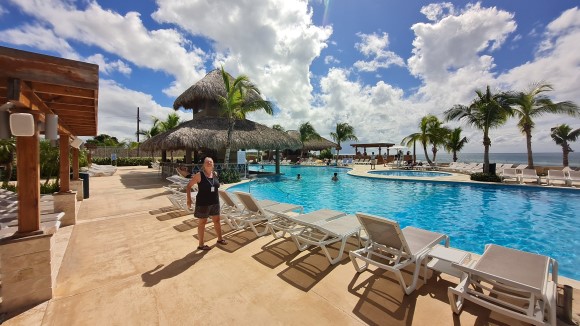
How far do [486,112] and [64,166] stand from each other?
1978 centimetres

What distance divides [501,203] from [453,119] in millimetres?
8427

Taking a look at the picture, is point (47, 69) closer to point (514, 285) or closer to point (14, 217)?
point (14, 217)

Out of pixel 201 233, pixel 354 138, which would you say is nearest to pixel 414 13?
pixel 201 233

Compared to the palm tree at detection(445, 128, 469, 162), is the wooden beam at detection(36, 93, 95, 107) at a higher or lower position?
lower

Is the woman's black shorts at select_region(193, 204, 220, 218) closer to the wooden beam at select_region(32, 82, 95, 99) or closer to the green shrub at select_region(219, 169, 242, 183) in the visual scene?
the wooden beam at select_region(32, 82, 95, 99)

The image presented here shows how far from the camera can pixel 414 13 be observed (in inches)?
402

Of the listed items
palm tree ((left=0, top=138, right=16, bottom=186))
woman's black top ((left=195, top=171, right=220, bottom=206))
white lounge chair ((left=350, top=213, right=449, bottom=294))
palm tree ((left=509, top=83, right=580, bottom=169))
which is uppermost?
palm tree ((left=509, top=83, right=580, bottom=169))

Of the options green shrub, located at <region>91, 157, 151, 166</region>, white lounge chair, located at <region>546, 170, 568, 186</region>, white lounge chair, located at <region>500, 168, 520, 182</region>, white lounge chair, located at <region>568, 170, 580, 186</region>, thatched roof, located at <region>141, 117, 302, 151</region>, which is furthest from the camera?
green shrub, located at <region>91, 157, 151, 166</region>

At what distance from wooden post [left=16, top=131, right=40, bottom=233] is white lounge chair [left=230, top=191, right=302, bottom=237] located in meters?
2.87

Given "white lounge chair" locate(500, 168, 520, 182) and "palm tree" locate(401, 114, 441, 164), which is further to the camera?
"palm tree" locate(401, 114, 441, 164)

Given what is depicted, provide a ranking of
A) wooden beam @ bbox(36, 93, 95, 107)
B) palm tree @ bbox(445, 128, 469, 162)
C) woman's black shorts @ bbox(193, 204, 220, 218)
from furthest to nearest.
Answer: palm tree @ bbox(445, 128, 469, 162), woman's black shorts @ bbox(193, 204, 220, 218), wooden beam @ bbox(36, 93, 95, 107)

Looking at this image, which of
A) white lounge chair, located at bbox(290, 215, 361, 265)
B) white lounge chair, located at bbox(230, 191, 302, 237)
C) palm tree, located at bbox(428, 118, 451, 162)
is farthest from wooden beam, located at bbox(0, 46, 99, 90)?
palm tree, located at bbox(428, 118, 451, 162)

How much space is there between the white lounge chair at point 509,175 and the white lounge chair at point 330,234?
14307mm

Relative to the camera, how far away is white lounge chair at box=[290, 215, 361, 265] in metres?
3.50
